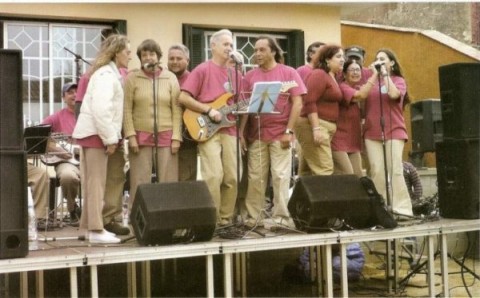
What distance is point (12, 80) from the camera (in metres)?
3.85

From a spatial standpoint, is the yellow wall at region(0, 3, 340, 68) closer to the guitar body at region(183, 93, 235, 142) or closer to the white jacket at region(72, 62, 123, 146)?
the guitar body at region(183, 93, 235, 142)

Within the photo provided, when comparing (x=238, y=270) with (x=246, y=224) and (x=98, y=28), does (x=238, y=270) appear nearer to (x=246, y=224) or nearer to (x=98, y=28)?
(x=246, y=224)

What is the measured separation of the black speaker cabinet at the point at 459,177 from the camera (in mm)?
5281

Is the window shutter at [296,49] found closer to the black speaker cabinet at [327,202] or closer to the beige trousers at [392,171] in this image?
the beige trousers at [392,171]

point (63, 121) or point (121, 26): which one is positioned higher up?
point (121, 26)

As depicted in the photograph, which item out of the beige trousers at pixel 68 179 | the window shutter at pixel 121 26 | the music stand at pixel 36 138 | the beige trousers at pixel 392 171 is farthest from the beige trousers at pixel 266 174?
the window shutter at pixel 121 26

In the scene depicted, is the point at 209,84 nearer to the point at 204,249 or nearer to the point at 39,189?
the point at 204,249

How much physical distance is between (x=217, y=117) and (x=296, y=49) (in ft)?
15.6

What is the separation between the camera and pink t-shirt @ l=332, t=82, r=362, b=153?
18.0 ft

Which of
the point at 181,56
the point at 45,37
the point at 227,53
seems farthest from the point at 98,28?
the point at 227,53

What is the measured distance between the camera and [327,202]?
15.7ft

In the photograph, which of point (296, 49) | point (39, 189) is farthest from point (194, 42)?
point (39, 189)

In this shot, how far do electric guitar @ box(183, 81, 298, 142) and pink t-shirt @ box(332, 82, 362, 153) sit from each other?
2.62 feet

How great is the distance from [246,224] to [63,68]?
13.9ft
